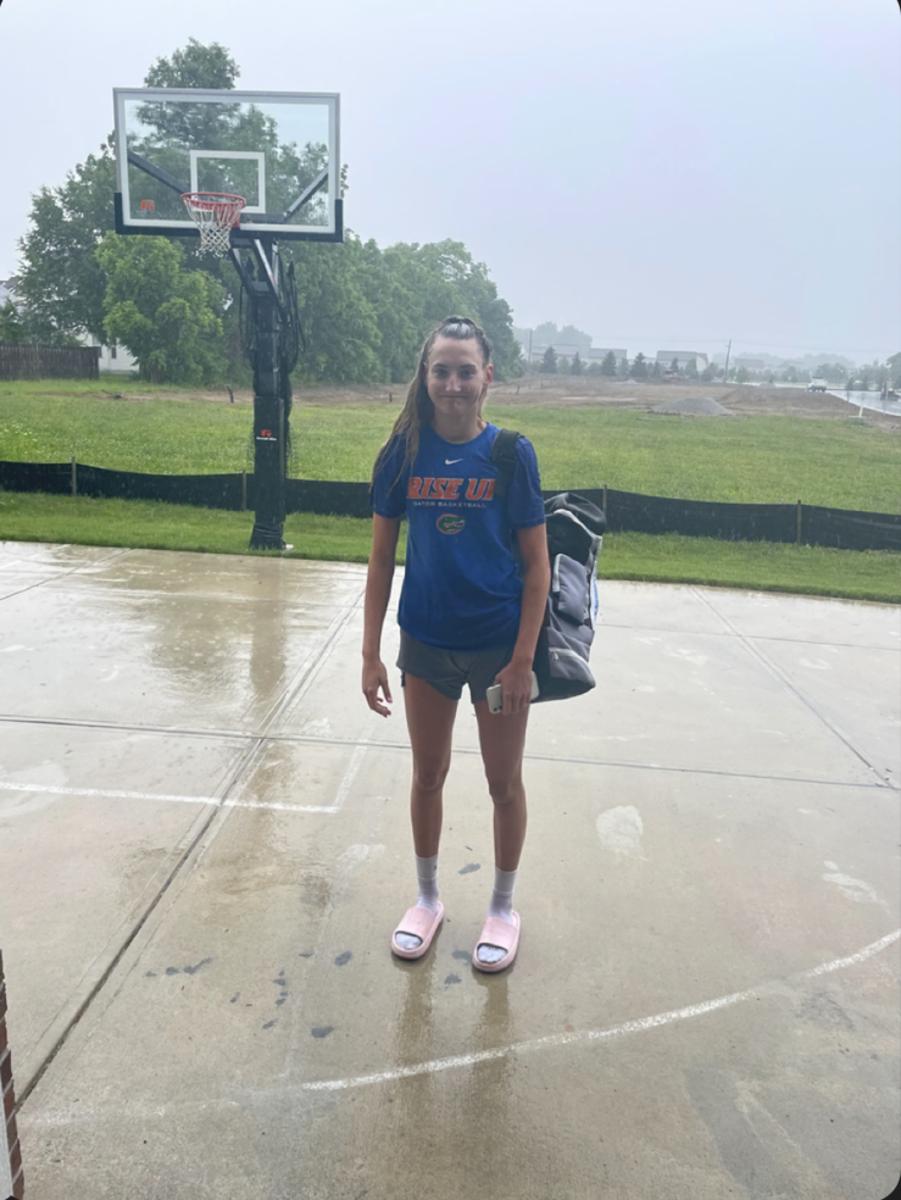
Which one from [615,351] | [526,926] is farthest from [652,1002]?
[615,351]

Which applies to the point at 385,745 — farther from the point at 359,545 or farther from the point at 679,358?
the point at 679,358

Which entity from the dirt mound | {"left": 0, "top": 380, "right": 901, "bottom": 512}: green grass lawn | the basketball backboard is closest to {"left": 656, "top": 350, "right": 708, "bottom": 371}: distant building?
the dirt mound

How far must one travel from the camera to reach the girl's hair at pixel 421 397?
2.05m

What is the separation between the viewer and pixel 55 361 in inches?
778

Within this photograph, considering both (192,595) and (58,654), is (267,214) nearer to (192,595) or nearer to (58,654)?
(192,595)

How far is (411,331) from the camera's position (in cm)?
1582

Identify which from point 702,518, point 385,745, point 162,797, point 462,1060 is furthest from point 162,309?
point 462,1060

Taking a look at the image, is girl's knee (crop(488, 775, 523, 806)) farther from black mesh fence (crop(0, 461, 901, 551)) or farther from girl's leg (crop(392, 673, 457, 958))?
black mesh fence (crop(0, 461, 901, 551))

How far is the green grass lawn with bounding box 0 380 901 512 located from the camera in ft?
49.3

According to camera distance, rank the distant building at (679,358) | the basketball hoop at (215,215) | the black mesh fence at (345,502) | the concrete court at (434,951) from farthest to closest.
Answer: the distant building at (679,358) → the black mesh fence at (345,502) → the basketball hoop at (215,215) → the concrete court at (434,951)

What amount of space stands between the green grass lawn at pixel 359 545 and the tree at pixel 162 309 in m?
4.62

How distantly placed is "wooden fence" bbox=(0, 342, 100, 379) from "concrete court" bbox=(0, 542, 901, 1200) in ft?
56.2

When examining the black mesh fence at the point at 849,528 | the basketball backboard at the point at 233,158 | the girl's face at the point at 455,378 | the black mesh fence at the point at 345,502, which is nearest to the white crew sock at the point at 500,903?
the girl's face at the point at 455,378

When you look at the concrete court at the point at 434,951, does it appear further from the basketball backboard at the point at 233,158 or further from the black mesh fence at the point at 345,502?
the black mesh fence at the point at 345,502
